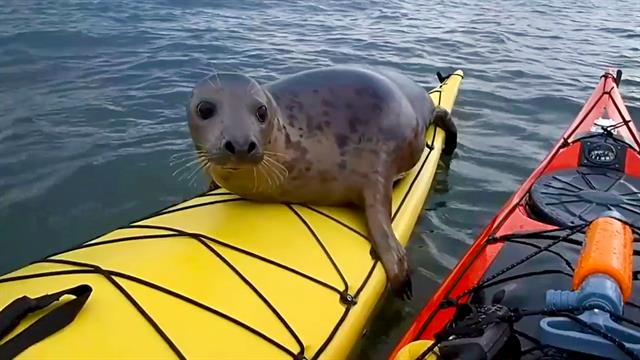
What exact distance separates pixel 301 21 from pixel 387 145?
8.92m

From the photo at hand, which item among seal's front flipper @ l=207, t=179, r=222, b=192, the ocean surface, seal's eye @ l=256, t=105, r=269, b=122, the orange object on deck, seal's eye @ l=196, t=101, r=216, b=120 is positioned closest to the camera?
the orange object on deck

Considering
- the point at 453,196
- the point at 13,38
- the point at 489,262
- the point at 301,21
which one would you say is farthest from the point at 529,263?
the point at 301,21

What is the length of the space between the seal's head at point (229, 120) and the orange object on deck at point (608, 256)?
1.54 m

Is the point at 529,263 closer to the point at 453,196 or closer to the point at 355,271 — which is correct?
the point at 355,271

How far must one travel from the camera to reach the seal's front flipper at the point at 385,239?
3.90 metres

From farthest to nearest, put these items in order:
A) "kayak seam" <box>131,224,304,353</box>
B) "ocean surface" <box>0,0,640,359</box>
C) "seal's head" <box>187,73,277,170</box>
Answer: "ocean surface" <box>0,0,640,359</box>
"seal's head" <box>187,73,277,170</box>
"kayak seam" <box>131,224,304,353</box>

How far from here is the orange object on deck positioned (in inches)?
92.0

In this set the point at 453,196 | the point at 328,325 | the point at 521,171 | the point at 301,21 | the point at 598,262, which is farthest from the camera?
the point at 301,21

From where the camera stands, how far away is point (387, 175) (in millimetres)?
4250

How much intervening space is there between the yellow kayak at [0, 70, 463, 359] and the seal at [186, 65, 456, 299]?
115 mm

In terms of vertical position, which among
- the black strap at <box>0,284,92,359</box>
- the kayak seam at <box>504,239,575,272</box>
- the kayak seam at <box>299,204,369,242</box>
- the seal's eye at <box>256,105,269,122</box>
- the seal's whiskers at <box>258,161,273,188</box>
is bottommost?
the black strap at <box>0,284,92,359</box>

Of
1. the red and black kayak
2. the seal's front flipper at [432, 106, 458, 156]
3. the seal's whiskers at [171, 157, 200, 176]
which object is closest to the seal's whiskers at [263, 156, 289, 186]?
the seal's whiskers at [171, 157, 200, 176]

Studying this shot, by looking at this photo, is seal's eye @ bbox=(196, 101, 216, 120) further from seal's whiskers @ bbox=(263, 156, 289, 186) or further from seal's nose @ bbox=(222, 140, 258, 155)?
seal's whiskers @ bbox=(263, 156, 289, 186)

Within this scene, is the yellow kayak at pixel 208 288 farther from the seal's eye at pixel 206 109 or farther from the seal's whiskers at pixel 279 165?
the seal's eye at pixel 206 109
